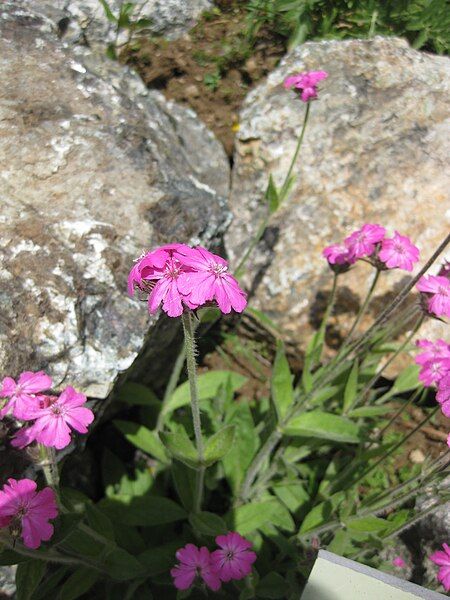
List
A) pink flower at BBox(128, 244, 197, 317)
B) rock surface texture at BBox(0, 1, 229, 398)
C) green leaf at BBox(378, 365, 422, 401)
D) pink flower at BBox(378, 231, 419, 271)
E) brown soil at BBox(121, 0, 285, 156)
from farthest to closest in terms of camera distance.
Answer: brown soil at BBox(121, 0, 285, 156)
green leaf at BBox(378, 365, 422, 401)
pink flower at BBox(378, 231, 419, 271)
rock surface texture at BBox(0, 1, 229, 398)
pink flower at BBox(128, 244, 197, 317)

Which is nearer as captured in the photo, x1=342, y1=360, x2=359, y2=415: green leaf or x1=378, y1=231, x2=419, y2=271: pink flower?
x1=378, y1=231, x2=419, y2=271: pink flower

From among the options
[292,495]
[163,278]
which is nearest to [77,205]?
[163,278]

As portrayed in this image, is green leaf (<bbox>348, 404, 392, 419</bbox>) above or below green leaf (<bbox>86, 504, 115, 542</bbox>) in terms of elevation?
above

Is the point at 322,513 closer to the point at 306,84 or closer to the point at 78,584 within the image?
the point at 78,584

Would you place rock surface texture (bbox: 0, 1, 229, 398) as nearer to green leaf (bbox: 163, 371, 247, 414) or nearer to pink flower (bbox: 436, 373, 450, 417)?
green leaf (bbox: 163, 371, 247, 414)

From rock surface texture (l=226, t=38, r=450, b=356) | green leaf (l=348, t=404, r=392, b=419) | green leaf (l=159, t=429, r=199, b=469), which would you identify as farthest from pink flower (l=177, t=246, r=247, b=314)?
rock surface texture (l=226, t=38, r=450, b=356)

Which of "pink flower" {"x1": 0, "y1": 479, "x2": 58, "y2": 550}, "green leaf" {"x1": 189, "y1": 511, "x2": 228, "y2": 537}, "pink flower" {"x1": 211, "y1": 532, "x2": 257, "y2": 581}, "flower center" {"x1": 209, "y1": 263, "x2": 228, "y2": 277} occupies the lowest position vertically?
"green leaf" {"x1": 189, "y1": 511, "x2": 228, "y2": 537}

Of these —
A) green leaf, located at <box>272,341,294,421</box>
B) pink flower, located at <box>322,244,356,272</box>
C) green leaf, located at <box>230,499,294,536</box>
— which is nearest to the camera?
green leaf, located at <box>230,499,294,536</box>
